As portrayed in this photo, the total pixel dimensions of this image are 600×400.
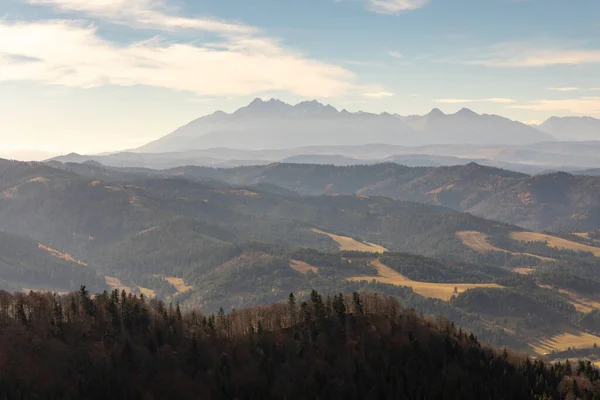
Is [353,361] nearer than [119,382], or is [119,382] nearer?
[119,382]

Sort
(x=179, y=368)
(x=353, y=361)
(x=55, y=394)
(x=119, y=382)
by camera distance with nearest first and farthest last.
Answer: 1. (x=55, y=394)
2. (x=119, y=382)
3. (x=179, y=368)
4. (x=353, y=361)

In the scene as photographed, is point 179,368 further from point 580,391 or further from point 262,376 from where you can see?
point 580,391

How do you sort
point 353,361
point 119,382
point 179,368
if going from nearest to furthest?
1. point 119,382
2. point 179,368
3. point 353,361

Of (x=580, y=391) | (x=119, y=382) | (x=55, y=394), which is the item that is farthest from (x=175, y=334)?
(x=580, y=391)

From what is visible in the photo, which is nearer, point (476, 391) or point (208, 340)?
point (476, 391)

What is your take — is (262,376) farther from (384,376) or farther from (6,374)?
(6,374)

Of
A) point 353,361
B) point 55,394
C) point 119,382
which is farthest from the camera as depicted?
point 353,361

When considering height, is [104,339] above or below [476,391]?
above

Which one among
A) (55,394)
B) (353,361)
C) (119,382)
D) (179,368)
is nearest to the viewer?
(55,394)

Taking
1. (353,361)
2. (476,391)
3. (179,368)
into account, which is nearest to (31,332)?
(179,368)
